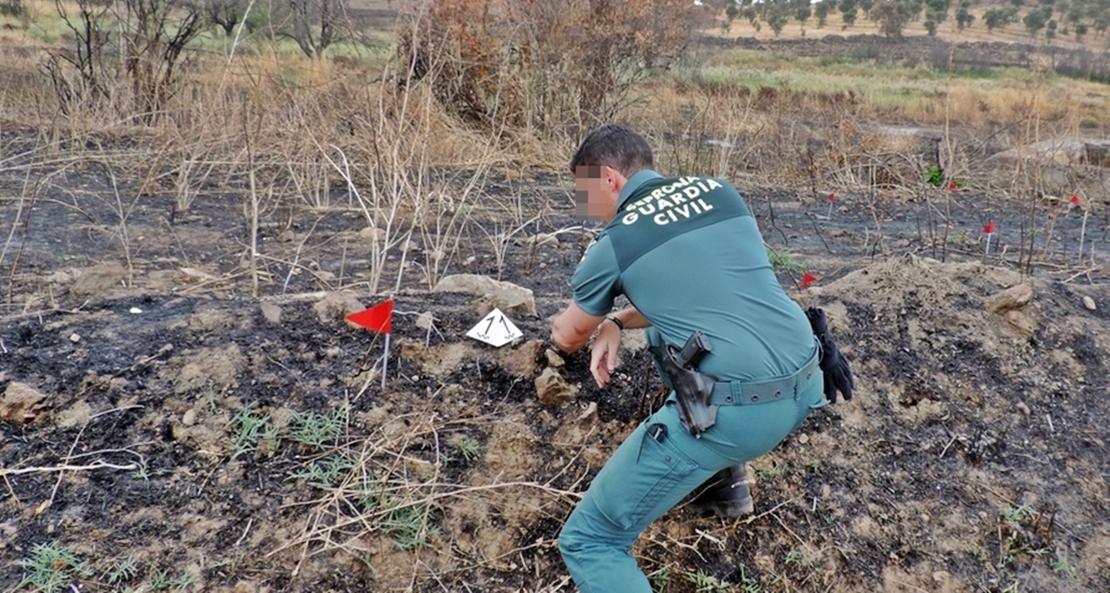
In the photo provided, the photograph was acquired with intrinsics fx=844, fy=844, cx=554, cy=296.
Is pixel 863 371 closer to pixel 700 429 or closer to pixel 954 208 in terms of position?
pixel 700 429

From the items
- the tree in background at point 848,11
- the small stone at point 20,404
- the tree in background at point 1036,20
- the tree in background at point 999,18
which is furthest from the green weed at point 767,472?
the tree in background at point 848,11

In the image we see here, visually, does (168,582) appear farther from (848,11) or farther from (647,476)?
(848,11)

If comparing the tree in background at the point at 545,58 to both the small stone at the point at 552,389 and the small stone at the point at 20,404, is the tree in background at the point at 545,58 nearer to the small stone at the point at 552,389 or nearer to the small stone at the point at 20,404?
the small stone at the point at 552,389

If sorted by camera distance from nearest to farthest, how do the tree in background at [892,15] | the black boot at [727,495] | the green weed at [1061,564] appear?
the black boot at [727,495] < the green weed at [1061,564] < the tree in background at [892,15]

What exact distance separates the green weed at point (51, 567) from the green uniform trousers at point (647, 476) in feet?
4.30

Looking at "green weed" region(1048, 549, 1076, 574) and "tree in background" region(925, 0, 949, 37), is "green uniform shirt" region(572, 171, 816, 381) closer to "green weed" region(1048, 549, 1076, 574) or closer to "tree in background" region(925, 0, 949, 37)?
"green weed" region(1048, 549, 1076, 574)

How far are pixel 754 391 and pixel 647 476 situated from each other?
348mm

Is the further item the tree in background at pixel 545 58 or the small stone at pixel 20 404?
the tree in background at pixel 545 58

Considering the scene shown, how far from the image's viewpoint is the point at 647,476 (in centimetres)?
216

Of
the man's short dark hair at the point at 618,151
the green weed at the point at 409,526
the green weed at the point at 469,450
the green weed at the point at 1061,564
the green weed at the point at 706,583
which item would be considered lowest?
the green weed at the point at 1061,564

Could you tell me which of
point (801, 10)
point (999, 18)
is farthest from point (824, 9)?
point (999, 18)

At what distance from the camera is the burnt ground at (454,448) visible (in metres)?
2.45

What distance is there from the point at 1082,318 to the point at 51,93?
8.26m

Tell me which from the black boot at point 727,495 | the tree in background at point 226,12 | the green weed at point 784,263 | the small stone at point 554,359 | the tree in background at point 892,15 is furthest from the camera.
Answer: the tree in background at point 892,15
